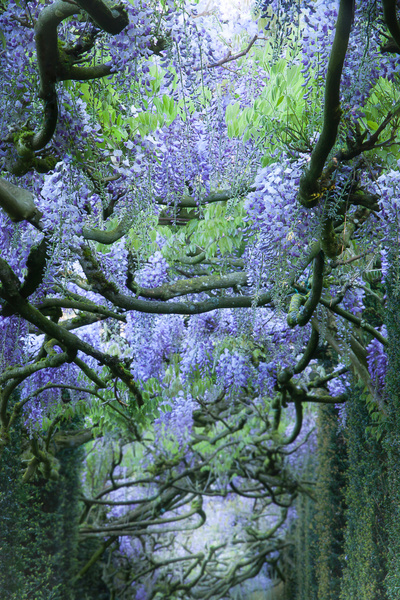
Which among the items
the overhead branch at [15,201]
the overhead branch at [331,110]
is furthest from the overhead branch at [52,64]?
the overhead branch at [331,110]

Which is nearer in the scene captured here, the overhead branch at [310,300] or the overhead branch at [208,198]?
the overhead branch at [310,300]

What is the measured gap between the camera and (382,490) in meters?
4.50

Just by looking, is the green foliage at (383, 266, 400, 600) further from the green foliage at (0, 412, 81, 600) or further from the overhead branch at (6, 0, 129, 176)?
the green foliage at (0, 412, 81, 600)

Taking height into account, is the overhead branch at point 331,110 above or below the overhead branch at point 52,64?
below

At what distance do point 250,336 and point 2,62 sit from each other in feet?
10.8

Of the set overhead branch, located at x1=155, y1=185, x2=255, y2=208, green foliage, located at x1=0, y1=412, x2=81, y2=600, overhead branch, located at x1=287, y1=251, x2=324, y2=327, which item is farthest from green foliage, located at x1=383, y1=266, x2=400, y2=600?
green foliage, located at x1=0, y1=412, x2=81, y2=600

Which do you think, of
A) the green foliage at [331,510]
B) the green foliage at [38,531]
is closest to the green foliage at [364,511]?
the green foliage at [331,510]

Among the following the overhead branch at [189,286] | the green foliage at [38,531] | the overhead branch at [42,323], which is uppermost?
the overhead branch at [189,286]

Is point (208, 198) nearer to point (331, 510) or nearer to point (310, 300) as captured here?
point (310, 300)

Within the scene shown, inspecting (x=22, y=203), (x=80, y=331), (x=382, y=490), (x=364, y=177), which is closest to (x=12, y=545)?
(x=80, y=331)

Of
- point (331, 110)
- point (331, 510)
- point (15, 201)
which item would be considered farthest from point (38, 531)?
point (331, 110)

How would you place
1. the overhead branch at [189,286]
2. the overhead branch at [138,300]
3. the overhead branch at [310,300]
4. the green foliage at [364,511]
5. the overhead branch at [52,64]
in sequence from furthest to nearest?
the green foliage at [364,511]
the overhead branch at [189,286]
the overhead branch at [138,300]
the overhead branch at [310,300]
the overhead branch at [52,64]

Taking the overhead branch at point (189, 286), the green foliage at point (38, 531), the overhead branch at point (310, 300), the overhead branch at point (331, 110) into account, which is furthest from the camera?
the green foliage at point (38, 531)

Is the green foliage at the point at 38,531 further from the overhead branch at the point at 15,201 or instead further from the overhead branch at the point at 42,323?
the overhead branch at the point at 15,201
